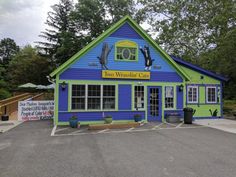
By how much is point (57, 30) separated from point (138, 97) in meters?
32.1

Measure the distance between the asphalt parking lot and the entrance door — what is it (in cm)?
431

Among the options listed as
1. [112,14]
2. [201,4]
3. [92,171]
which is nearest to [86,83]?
[92,171]

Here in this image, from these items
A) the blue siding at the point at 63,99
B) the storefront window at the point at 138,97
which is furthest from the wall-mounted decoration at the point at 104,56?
the blue siding at the point at 63,99

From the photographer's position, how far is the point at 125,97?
14.5 metres

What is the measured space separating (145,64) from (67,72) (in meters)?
5.19

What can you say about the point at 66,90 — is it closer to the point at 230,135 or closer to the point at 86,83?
the point at 86,83

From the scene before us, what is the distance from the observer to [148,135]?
35.3ft

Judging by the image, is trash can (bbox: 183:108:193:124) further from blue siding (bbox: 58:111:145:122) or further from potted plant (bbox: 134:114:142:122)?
potted plant (bbox: 134:114:142:122)

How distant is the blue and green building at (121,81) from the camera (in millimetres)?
13551

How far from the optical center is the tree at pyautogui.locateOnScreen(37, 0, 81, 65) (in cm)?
3855

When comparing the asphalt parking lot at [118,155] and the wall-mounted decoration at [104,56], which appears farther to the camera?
the wall-mounted decoration at [104,56]

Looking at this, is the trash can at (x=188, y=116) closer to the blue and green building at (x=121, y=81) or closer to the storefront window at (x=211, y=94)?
the blue and green building at (x=121, y=81)

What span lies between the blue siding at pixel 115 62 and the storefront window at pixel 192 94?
92.5 inches

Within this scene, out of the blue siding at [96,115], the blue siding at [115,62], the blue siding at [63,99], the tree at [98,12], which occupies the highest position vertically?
the tree at [98,12]
